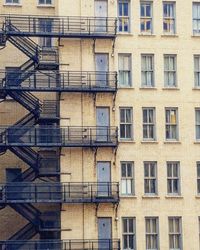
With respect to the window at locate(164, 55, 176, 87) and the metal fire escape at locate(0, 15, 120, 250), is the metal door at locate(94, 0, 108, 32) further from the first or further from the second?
the window at locate(164, 55, 176, 87)

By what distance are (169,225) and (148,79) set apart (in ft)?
32.0

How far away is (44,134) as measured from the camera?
2608 inches

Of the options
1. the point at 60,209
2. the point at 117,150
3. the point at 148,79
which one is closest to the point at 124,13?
the point at 148,79

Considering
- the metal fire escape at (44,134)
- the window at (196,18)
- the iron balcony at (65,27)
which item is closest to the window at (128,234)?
the metal fire escape at (44,134)

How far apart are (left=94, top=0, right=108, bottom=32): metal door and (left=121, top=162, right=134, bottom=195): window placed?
9141 millimetres

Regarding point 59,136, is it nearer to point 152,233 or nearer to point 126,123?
point 126,123

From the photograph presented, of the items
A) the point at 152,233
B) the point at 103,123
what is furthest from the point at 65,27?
the point at 152,233

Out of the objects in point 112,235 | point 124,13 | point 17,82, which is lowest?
point 112,235

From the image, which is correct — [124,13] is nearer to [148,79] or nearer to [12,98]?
[148,79]

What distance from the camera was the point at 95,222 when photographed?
6575 centimetres

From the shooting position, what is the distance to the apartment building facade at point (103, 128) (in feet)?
216

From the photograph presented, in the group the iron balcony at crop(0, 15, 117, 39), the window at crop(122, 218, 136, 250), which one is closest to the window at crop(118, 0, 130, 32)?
the iron balcony at crop(0, 15, 117, 39)

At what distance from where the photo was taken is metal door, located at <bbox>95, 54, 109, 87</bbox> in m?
67.6

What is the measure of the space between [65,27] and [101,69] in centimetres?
365
